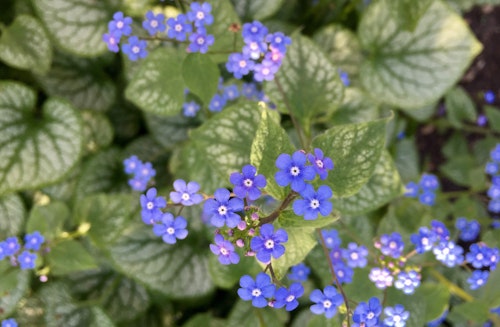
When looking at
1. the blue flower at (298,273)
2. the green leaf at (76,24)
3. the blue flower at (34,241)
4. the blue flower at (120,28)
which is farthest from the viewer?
the green leaf at (76,24)

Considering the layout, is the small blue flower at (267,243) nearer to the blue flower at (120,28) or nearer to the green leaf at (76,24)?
the blue flower at (120,28)

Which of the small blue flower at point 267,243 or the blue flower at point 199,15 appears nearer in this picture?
the small blue flower at point 267,243

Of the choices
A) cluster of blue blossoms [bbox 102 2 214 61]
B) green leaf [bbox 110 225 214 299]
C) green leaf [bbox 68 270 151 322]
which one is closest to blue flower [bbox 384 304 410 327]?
cluster of blue blossoms [bbox 102 2 214 61]

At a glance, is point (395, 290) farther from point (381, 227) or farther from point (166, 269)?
point (166, 269)

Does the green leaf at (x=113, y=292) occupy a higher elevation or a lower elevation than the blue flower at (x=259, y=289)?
lower

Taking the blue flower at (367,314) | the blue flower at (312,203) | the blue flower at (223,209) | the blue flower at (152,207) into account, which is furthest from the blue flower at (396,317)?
the blue flower at (152,207)

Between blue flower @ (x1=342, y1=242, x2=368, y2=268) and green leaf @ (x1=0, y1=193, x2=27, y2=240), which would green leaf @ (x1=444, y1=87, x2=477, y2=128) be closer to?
blue flower @ (x1=342, y1=242, x2=368, y2=268)

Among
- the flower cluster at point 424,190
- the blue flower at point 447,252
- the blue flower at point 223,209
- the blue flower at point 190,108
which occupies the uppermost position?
the blue flower at point 223,209
